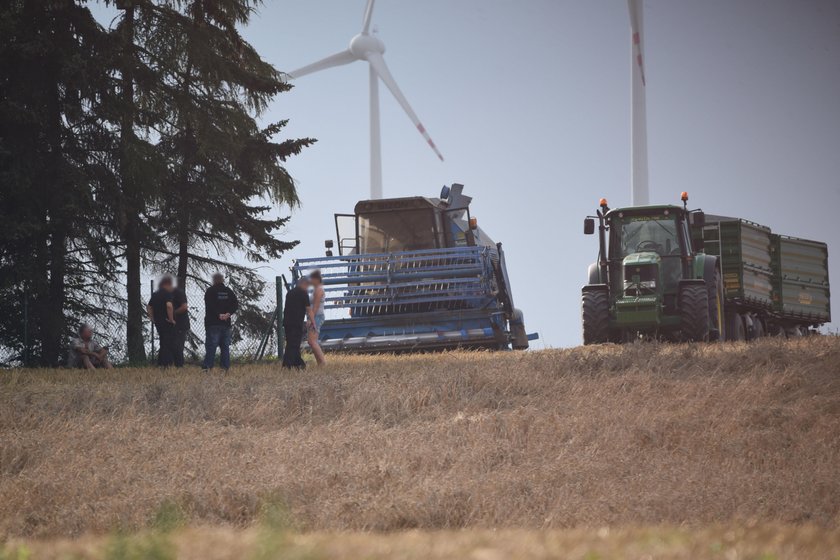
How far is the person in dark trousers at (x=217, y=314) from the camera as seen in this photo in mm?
18047

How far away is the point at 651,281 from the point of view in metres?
20.2

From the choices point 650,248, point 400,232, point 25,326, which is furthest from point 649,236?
point 25,326

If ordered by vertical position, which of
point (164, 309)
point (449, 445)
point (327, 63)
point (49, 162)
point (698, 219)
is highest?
point (327, 63)

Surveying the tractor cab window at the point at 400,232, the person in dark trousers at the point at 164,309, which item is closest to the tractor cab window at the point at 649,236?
the tractor cab window at the point at 400,232

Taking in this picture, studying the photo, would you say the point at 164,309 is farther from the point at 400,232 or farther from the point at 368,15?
the point at 368,15

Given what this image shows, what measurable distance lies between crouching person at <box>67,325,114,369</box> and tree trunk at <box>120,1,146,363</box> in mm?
3079

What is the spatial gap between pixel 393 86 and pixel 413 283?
20069 millimetres

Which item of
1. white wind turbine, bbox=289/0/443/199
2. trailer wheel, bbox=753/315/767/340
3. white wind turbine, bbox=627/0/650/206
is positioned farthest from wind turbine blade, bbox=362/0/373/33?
trailer wheel, bbox=753/315/767/340

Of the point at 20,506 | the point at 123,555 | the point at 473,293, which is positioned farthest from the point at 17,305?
the point at 123,555

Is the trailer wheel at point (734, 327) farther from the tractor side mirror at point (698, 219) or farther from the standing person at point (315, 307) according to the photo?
the standing person at point (315, 307)

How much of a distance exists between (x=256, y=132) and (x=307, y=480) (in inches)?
787

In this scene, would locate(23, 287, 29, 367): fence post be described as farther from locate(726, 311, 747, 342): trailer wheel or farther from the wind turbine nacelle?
the wind turbine nacelle

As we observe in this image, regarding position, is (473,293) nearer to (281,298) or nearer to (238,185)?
(281,298)

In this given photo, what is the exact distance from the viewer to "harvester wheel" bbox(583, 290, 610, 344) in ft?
67.6
